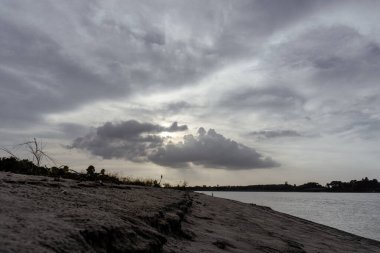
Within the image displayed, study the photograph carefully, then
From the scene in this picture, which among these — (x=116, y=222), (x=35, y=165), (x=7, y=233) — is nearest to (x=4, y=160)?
(x=35, y=165)

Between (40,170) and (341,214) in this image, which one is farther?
(341,214)

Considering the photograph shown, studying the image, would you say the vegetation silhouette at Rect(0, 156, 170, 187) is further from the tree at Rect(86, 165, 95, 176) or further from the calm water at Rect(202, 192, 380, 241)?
the calm water at Rect(202, 192, 380, 241)

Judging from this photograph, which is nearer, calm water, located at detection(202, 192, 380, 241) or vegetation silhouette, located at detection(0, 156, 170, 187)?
vegetation silhouette, located at detection(0, 156, 170, 187)

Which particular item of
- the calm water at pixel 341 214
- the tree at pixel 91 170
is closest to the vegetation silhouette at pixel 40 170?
the tree at pixel 91 170

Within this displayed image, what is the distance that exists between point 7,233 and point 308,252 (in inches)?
195

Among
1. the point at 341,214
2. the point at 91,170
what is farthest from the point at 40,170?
the point at 341,214

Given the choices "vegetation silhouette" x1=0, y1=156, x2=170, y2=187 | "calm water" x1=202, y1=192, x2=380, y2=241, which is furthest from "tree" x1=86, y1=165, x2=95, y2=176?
"calm water" x1=202, y1=192, x2=380, y2=241

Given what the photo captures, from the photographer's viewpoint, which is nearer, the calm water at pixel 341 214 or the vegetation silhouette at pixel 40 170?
the vegetation silhouette at pixel 40 170

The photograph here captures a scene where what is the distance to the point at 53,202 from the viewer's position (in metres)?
3.38

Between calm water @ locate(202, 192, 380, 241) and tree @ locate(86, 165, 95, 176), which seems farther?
calm water @ locate(202, 192, 380, 241)

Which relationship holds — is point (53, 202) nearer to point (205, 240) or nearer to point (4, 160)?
point (205, 240)

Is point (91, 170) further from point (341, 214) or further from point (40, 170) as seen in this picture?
point (341, 214)

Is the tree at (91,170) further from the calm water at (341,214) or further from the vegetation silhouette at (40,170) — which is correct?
the calm water at (341,214)

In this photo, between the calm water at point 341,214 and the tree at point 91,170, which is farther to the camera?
the calm water at point 341,214
